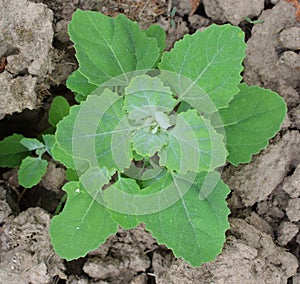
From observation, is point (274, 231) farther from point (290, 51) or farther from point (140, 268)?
point (290, 51)

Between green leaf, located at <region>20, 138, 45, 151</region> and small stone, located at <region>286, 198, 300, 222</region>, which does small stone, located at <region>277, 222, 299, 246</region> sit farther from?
green leaf, located at <region>20, 138, 45, 151</region>

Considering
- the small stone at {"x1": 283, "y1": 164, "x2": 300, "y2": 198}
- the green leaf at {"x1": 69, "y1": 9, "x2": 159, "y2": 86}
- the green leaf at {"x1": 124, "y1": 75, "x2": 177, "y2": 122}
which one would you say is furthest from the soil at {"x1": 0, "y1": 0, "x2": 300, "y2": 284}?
the green leaf at {"x1": 124, "y1": 75, "x2": 177, "y2": 122}

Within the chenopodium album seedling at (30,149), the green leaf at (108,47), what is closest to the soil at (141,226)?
the chenopodium album seedling at (30,149)

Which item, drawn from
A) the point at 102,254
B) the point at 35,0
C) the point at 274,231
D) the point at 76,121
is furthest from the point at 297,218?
the point at 35,0

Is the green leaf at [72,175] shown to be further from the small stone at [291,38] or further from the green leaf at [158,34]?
the small stone at [291,38]

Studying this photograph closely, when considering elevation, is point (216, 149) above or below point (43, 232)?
above

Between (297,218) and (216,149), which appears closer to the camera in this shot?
(216,149)

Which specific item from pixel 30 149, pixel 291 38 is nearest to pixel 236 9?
pixel 291 38
